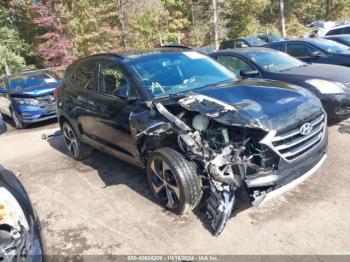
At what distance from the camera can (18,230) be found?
2641 mm

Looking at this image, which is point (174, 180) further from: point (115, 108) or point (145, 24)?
point (145, 24)

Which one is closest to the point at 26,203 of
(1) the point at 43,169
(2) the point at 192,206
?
(2) the point at 192,206

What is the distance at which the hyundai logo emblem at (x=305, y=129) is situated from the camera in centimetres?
353

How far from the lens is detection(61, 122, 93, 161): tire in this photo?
19.2 feet

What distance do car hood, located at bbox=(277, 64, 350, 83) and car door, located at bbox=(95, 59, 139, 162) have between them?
3.25m

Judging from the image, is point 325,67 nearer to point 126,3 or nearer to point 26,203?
point 26,203

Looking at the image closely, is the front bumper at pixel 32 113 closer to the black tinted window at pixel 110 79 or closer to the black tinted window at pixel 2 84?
the black tinted window at pixel 2 84

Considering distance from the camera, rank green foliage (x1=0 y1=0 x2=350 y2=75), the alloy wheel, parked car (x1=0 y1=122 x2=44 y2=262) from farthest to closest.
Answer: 1. green foliage (x1=0 y1=0 x2=350 y2=75)
2. the alloy wheel
3. parked car (x1=0 y1=122 x2=44 y2=262)

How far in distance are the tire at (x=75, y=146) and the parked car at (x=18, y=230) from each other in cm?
276

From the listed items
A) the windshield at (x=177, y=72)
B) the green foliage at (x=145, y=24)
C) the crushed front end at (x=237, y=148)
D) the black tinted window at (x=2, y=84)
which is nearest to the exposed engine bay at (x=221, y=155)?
the crushed front end at (x=237, y=148)

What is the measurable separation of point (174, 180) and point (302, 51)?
6.44 meters

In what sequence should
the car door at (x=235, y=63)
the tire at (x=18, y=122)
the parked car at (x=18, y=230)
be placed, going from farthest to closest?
the tire at (x=18, y=122)
the car door at (x=235, y=63)
the parked car at (x=18, y=230)

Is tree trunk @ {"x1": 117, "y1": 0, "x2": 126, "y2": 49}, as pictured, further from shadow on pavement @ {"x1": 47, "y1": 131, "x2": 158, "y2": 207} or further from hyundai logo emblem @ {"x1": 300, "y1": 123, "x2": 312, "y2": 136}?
hyundai logo emblem @ {"x1": 300, "y1": 123, "x2": 312, "y2": 136}

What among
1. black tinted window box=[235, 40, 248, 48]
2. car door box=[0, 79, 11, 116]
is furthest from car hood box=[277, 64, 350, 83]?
black tinted window box=[235, 40, 248, 48]
